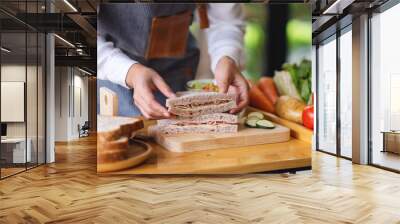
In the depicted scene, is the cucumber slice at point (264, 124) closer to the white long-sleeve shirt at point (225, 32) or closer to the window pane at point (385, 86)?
the white long-sleeve shirt at point (225, 32)

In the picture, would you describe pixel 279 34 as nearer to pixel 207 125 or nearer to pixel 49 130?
pixel 207 125

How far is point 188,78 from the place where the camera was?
5984mm

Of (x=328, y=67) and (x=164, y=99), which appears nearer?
(x=164, y=99)

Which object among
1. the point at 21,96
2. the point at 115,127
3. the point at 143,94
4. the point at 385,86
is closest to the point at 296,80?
the point at 385,86

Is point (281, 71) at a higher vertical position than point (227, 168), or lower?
higher

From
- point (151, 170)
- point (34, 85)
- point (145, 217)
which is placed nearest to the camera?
point (145, 217)

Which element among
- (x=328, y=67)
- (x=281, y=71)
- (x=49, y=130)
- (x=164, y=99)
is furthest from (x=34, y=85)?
(x=328, y=67)

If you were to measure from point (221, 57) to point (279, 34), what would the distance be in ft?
3.31

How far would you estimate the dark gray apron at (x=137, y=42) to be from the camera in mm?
5953

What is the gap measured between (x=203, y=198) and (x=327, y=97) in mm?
6127

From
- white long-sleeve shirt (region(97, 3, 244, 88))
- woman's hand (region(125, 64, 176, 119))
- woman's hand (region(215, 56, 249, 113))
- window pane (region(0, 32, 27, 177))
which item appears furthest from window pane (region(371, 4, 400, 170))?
window pane (region(0, 32, 27, 177))

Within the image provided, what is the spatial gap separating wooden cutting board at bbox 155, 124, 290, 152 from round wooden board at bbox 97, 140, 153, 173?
0.24 meters

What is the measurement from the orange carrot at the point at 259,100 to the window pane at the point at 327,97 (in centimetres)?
359

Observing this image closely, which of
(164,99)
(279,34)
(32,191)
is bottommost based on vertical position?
(32,191)
